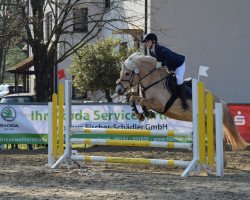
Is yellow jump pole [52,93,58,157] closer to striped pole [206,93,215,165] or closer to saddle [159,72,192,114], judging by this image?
saddle [159,72,192,114]

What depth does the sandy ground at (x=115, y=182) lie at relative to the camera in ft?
27.5

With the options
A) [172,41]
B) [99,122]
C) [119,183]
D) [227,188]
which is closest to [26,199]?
[119,183]

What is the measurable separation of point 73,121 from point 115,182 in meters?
6.90

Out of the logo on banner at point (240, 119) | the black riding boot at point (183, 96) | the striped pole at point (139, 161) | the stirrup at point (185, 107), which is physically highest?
the black riding boot at point (183, 96)

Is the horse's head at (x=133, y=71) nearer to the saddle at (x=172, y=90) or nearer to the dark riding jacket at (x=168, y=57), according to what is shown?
the dark riding jacket at (x=168, y=57)

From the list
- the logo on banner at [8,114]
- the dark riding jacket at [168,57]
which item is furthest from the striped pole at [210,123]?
the logo on banner at [8,114]

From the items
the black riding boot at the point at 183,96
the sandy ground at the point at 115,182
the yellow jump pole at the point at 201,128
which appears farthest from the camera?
the black riding boot at the point at 183,96

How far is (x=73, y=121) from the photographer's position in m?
16.3

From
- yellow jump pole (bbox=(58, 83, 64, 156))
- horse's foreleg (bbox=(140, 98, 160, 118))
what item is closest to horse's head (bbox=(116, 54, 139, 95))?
horse's foreleg (bbox=(140, 98, 160, 118))

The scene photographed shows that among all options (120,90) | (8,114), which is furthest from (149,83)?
(8,114)

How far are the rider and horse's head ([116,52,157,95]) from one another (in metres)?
0.15

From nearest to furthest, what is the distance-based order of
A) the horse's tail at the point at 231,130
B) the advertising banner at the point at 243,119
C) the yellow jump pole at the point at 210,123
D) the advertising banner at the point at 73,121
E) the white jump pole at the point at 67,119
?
the yellow jump pole at the point at 210,123, the white jump pole at the point at 67,119, the horse's tail at the point at 231,130, the advertising banner at the point at 73,121, the advertising banner at the point at 243,119

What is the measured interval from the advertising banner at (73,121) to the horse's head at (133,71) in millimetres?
4546

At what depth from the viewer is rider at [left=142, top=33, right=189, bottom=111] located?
37.3ft
